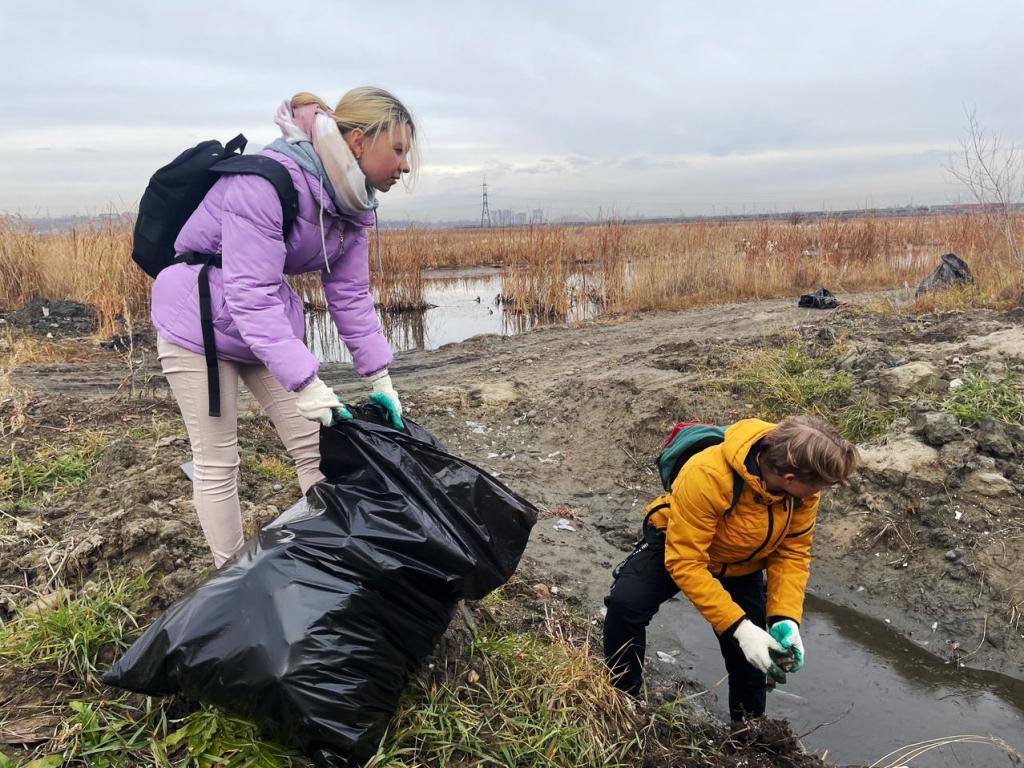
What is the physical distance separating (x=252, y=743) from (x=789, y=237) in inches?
517

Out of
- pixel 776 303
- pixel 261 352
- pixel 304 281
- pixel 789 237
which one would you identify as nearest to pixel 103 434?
pixel 261 352

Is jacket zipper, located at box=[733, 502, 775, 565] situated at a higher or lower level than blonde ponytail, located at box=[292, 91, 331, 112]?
lower

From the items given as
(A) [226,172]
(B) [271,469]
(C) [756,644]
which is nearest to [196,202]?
(A) [226,172]

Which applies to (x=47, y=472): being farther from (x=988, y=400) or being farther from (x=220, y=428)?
Answer: (x=988, y=400)

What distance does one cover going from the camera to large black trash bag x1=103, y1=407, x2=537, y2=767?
4.76ft

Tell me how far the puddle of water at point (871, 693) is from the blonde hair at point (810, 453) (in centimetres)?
114

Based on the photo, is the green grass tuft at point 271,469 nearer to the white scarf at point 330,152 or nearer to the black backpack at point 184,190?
the black backpack at point 184,190

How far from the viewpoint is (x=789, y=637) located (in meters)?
1.98

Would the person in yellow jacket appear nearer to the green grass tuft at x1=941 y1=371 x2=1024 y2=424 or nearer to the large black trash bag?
the large black trash bag

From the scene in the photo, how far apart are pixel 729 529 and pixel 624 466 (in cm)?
231

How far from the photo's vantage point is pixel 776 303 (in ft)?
32.5

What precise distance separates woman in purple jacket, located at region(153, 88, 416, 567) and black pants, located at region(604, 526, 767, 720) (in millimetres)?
914

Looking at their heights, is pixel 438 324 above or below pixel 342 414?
below

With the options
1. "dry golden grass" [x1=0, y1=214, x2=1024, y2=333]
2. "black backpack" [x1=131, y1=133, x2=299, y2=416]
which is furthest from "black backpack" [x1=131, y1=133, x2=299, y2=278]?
"dry golden grass" [x1=0, y1=214, x2=1024, y2=333]
